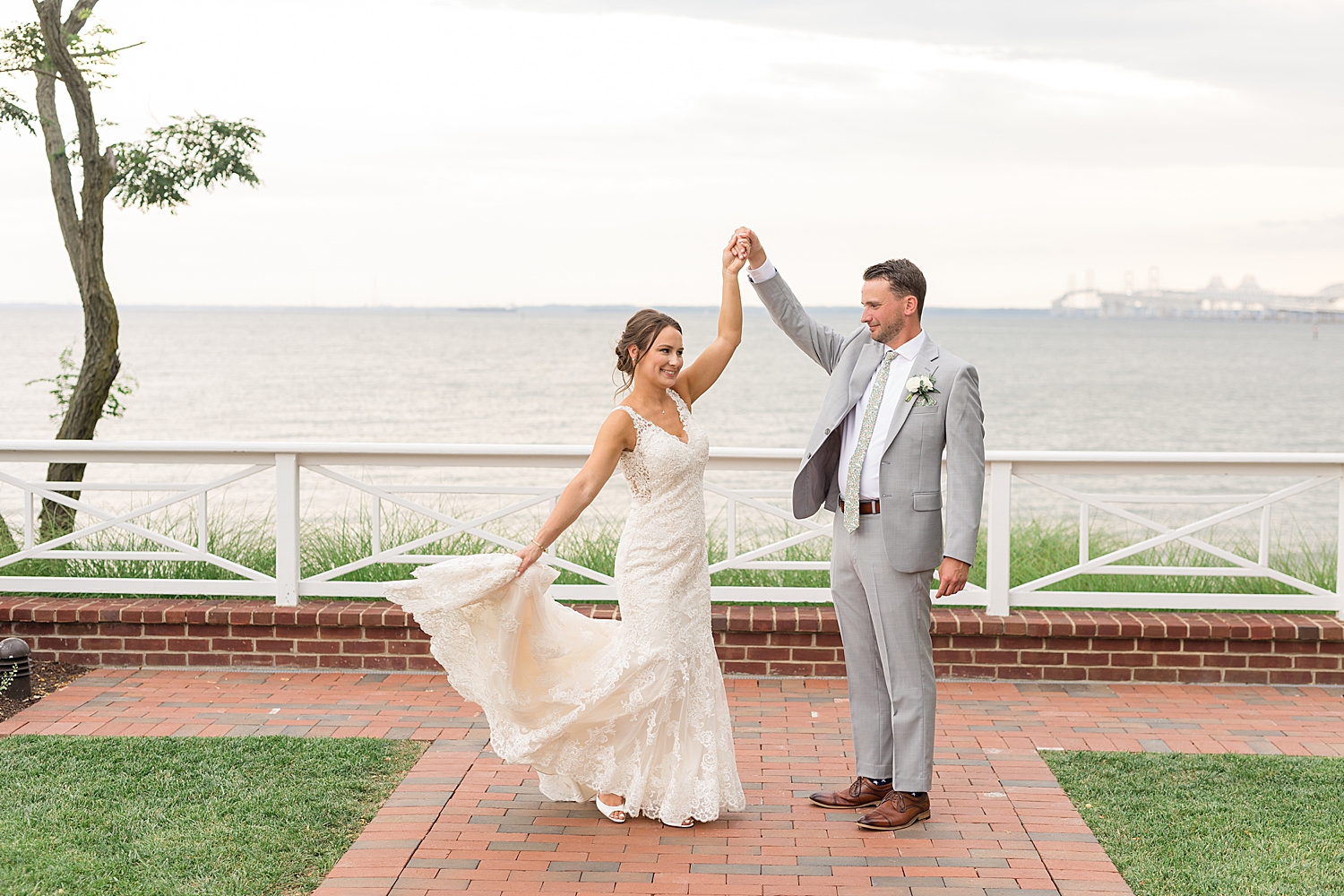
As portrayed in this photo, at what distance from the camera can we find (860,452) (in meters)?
4.54

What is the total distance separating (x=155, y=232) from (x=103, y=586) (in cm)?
4777

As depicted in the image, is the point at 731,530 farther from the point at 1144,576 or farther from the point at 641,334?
the point at 1144,576

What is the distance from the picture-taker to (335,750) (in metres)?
5.26

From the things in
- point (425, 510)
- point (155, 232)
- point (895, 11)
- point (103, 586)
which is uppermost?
point (895, 11)

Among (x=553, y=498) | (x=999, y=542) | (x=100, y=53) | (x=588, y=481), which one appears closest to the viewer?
(x=588, y=481)

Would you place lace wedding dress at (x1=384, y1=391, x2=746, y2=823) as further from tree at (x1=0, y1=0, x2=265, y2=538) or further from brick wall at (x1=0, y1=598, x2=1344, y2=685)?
tree at (x1=0, y1=0, x2=265, y2=538)

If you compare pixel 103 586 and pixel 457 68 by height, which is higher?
pixel 457 68

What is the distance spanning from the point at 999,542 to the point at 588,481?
10.1 ft

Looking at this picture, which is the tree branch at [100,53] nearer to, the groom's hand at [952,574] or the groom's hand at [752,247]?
the groom's hand at [752,247]

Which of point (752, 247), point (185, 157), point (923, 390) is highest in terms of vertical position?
point (185, 157)

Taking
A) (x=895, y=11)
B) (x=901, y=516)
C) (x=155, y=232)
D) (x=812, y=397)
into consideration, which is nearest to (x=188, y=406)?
(x=155, y=232)

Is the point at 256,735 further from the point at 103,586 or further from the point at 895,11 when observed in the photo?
the point at 895,11

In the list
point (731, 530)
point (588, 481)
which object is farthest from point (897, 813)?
point (731, 530)

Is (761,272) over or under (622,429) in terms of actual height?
over
